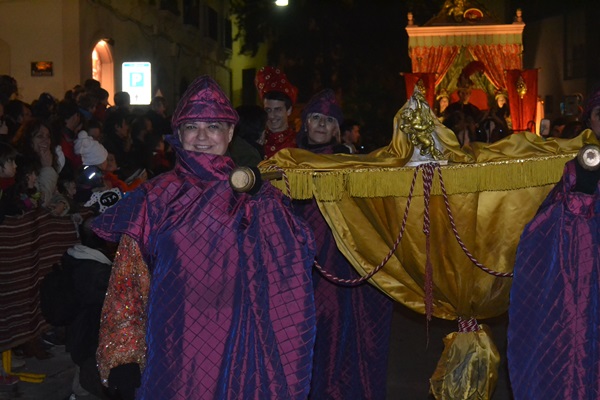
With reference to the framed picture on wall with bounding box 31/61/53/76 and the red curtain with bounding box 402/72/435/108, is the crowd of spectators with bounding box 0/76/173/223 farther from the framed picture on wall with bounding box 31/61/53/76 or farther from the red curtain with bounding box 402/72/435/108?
the red curtain with bounding box 402/72/435/108

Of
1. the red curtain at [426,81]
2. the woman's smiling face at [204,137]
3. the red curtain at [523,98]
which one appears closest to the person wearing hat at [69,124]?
the woman's smiling face at [204,137]

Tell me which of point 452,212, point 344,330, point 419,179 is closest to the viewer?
point 419,179

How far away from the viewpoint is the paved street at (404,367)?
715 cm

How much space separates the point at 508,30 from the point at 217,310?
17.3 meters

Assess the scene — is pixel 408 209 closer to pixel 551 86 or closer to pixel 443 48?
→ pixel 443 48

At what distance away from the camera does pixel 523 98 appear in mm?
19812

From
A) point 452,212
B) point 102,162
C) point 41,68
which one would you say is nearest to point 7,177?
point 102,162

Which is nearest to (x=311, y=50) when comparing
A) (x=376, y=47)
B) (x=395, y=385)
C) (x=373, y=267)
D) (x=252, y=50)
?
(x=376, y=47)

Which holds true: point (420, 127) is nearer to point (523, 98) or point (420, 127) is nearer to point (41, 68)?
point (41, 68)

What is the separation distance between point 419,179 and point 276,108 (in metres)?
2.52

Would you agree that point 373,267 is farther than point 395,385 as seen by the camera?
No

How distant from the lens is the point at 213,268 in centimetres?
396

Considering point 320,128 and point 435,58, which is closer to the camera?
point 320,128

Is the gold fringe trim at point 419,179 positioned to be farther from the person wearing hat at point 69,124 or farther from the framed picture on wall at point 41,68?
the framed picture on wall at point 41,68
